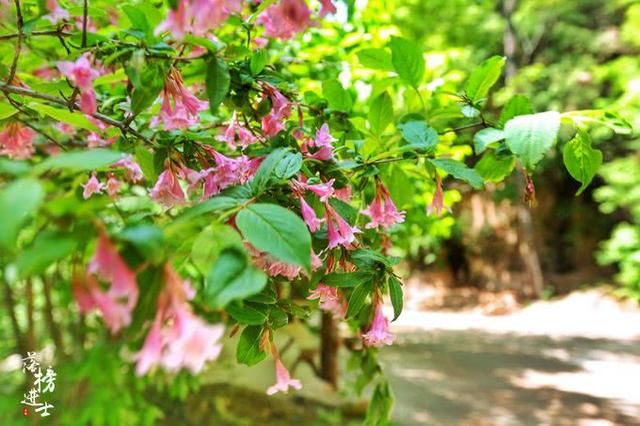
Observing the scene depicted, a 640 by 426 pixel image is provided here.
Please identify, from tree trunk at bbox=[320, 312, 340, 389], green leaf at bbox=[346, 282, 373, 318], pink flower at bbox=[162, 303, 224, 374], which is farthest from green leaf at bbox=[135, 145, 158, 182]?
tree trunk at bbox=[320, 312, 340, 389]

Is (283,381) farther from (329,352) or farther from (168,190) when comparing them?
(329,352)

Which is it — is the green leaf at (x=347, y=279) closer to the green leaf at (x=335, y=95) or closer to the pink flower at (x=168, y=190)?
the pink flower at (x=168, y=190)

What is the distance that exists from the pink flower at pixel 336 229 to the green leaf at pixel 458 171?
0.17m

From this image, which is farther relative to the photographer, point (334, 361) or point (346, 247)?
point (334, 361)

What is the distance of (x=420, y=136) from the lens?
81 centimetres

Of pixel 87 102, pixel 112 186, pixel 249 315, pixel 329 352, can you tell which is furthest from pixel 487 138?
pixel 329 352

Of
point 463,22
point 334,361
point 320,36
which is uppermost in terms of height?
point 463,22

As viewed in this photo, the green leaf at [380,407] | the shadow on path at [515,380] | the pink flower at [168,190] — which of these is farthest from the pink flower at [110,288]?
the shadow on path at [515,380]

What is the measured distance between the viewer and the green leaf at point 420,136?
30.6 inches

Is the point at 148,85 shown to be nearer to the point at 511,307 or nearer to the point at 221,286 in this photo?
the point at 221,286

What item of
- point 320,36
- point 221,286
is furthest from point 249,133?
point 320,36

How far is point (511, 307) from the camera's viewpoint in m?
10.3

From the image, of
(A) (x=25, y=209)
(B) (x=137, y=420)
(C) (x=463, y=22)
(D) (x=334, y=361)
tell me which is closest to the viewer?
(A) (x=25, y=209)

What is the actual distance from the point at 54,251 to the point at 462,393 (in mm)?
5357
